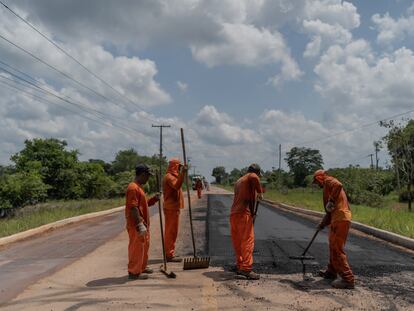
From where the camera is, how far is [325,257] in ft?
31.2

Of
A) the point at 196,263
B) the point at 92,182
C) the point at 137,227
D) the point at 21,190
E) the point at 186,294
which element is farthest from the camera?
the point at 92,182

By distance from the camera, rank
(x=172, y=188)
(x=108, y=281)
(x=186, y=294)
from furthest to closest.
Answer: (x=172, y=188)
(x=108, y=281)
(x=186, y=294)

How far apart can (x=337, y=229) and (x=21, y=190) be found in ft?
93.8

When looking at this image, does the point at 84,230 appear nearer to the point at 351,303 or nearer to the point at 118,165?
the point at 351,303

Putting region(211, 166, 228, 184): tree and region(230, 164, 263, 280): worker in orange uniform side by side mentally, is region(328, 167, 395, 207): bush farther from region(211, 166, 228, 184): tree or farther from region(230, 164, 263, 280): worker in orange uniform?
region(211, 166, 228, 184): tree

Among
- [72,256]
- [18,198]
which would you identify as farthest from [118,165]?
[72,256]

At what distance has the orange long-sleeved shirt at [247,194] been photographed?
772cm

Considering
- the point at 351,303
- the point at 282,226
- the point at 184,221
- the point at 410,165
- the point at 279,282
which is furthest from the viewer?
the point at 410,165

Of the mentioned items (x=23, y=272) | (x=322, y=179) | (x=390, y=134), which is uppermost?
(x=390, y=134)

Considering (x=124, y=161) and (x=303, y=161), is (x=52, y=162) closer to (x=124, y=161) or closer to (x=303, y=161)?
(x=124, y=161)

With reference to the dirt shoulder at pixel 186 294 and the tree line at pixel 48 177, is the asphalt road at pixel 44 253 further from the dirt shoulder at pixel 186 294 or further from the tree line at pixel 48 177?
the tree line at pixel 48 177

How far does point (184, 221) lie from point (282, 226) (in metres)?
3.72

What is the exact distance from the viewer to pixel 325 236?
524 inches

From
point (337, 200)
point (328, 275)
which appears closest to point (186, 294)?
point (328, 275)
